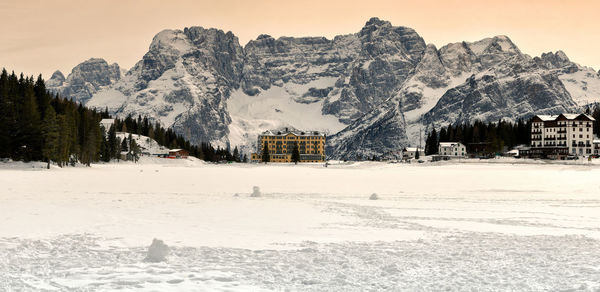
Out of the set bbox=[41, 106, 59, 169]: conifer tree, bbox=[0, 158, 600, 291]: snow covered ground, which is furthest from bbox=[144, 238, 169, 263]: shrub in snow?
bbox=[41, 106, 59, 169]: conifer tree

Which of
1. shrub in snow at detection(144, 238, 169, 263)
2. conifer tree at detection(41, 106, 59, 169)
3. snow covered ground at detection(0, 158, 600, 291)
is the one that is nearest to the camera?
snow covered ground at detection(0, 158, 600, 291)

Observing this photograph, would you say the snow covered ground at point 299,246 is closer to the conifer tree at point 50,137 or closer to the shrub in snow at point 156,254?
the shrub in snow at point 156,254

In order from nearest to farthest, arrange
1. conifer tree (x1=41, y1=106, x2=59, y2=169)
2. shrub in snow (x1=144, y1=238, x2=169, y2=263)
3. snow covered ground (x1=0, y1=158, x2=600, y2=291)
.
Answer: snow covered ground (x1=0, y1=158, x2=600, y2=291) → shrub in snow (x1=144, y1=238, x2=169, y2=263) → conifer tree (x1=41, y1=106, x2=59, y2=169)

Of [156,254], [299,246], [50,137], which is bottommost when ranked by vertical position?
[299,246]

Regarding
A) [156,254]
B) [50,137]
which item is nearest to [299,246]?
[156,254]

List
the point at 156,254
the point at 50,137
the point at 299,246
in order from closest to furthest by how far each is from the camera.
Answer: the point at 156,254 < the point at 299,246 < the point at 50,137

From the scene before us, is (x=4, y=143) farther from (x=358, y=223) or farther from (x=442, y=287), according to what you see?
(x=442, y=287)

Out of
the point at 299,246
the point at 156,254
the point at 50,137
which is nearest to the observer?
the point at 156,254

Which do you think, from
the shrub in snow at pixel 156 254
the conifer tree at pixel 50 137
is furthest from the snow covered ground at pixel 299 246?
the conifer tree at pixel 50 137

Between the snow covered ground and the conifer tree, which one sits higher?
the conifer tree

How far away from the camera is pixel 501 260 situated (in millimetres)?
17656

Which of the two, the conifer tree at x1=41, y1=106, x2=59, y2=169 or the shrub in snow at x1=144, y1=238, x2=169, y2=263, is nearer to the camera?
the shrub in snow at x1=144, y1=238, x2=169, y2=263

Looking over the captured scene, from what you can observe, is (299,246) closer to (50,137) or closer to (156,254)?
(156,254)

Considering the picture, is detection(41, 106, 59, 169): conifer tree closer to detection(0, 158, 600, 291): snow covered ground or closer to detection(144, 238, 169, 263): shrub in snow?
detection(0, 158, 600, 291): snow covered ground
